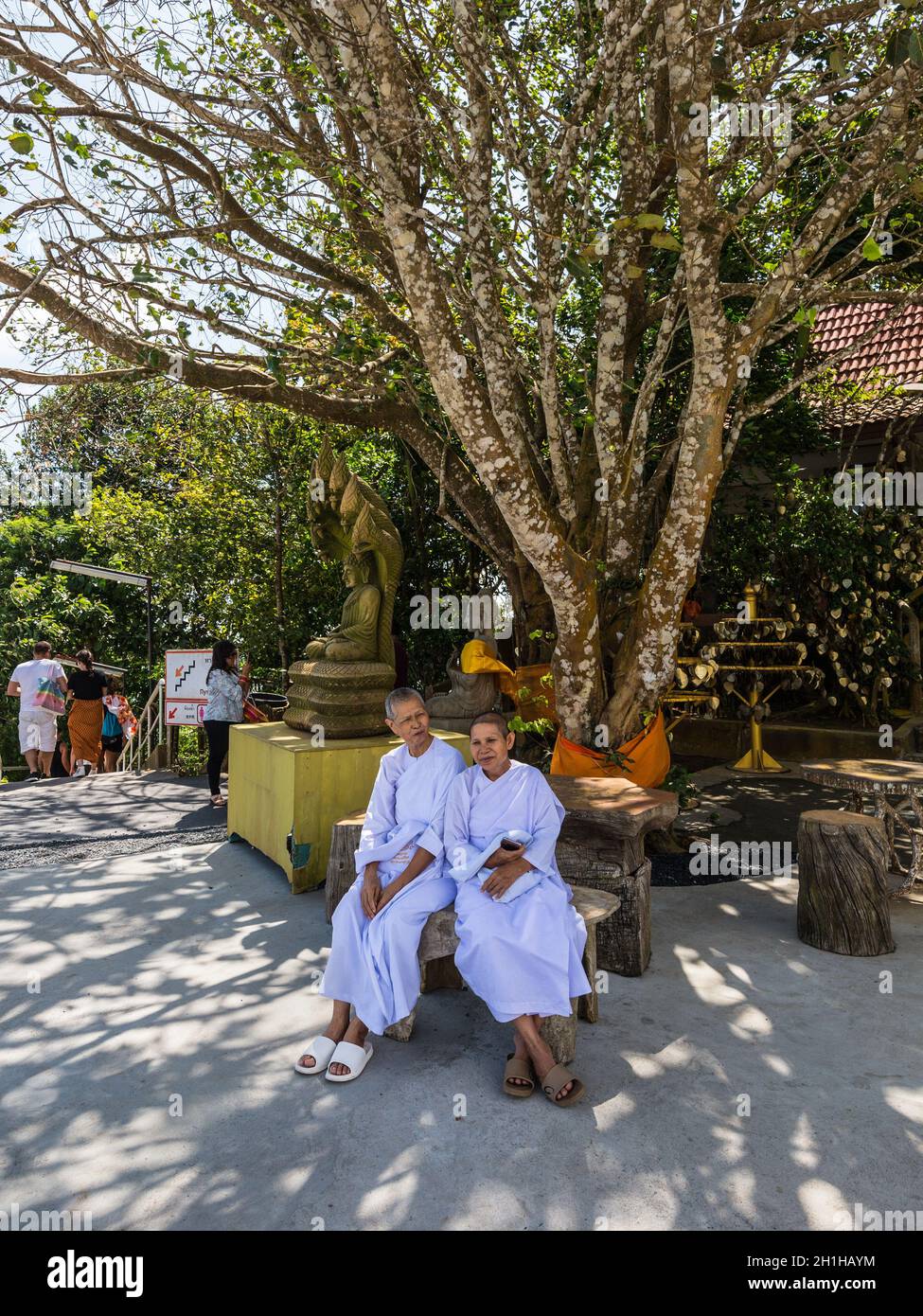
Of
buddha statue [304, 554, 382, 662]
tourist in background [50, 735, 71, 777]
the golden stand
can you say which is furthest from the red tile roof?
tourist in background [50, 735, 71, 777]

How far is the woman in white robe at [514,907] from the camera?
2.92 meters

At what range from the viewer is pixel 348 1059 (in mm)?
2969

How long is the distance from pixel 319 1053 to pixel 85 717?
7.94 metres

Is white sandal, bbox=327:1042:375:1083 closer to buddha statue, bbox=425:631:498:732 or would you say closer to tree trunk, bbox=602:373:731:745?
tree trunk, bbox=602:373:731:745

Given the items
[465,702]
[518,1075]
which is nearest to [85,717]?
[465,702]

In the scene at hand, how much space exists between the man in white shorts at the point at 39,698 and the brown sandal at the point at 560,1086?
8140mm

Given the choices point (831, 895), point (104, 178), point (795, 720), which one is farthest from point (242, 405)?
point (831, 895)

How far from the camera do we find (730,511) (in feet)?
35.7

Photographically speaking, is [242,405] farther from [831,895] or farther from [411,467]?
[831,895]

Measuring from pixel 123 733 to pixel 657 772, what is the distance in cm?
757

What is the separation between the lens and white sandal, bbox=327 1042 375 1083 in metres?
2.93

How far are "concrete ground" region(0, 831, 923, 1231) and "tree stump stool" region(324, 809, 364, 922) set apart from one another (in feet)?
0.90
